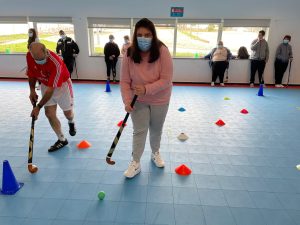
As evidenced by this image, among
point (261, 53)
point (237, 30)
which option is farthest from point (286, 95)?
point (237, 30)

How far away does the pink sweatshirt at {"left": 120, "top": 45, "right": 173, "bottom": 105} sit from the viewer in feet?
6.84

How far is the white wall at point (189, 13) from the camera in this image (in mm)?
6910

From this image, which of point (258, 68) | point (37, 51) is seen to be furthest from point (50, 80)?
point (258, 68)

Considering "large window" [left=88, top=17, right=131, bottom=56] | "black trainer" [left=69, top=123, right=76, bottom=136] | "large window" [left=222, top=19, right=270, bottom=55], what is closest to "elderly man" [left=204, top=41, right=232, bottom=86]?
"large window" [left=222, top=19, right=270, bottom=55]

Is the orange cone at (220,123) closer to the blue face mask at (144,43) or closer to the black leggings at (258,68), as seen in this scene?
the blue face mask at (144,43)

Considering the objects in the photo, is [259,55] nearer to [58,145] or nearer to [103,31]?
[103,31]

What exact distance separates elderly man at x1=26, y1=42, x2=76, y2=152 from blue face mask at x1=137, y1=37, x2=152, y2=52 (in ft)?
3.59

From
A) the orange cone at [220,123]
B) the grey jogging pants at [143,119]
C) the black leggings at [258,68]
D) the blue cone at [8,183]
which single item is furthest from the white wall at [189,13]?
the blue cone at [8,183]

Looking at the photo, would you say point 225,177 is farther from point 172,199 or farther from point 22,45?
point 22,45

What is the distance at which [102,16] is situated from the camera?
7230mm

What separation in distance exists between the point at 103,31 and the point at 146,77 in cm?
622

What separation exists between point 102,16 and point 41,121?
4.56 metres

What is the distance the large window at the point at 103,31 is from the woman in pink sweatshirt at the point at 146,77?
5.70 metres

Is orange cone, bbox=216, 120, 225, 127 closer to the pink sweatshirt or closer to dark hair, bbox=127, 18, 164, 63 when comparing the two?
the pink sweatshirt
